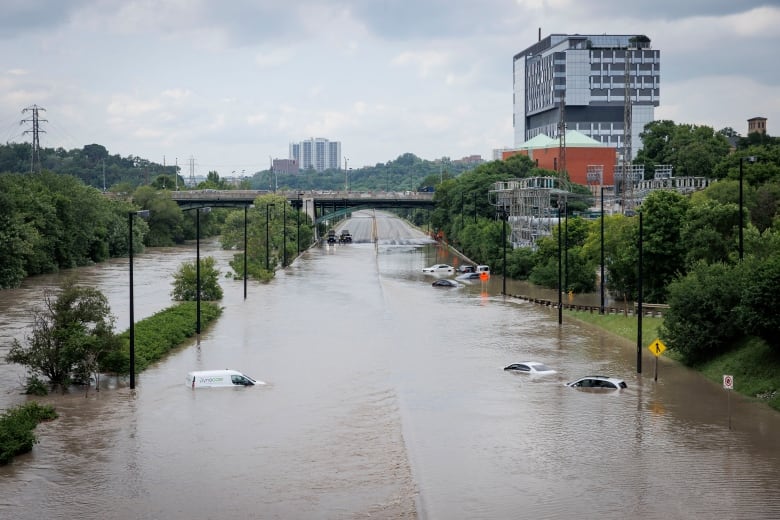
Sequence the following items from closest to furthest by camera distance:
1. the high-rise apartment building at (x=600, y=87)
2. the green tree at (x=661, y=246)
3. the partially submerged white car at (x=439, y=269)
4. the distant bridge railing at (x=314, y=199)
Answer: the green tree at (x=661, y=246) < the partially submerged white car at (x=439, y=269) < the distant bridge railing at (x=314, y=199) < the high-rise apartment building at (x=600, y=87)

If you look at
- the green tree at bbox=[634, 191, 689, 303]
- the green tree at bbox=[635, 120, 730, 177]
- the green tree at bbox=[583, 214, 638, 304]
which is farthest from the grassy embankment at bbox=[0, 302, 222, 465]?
the green tree at bbox=[635, 120, 730, 177]

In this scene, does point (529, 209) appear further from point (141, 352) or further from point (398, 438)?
point (398, 438)

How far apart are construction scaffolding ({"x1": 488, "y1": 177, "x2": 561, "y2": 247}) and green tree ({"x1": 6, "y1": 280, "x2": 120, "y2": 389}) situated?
5616 centimetres

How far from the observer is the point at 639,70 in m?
182

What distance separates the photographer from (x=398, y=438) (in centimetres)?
2759

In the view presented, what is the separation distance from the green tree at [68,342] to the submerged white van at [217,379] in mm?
3417

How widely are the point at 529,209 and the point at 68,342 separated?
64311 mm

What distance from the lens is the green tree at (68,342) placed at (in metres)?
34.1

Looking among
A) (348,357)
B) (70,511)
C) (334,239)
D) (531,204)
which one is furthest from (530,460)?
(334,239)

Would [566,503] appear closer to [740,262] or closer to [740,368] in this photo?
[740,368]

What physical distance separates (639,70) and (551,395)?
15919cm

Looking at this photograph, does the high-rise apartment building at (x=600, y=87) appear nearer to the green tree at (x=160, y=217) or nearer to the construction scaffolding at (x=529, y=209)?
the green tree at (x=160, y=217)

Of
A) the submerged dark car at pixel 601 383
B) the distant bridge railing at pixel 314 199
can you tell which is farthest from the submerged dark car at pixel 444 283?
the distant bridge railing at pixel 314 199

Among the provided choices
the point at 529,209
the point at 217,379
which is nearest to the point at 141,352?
the point at 217,379
